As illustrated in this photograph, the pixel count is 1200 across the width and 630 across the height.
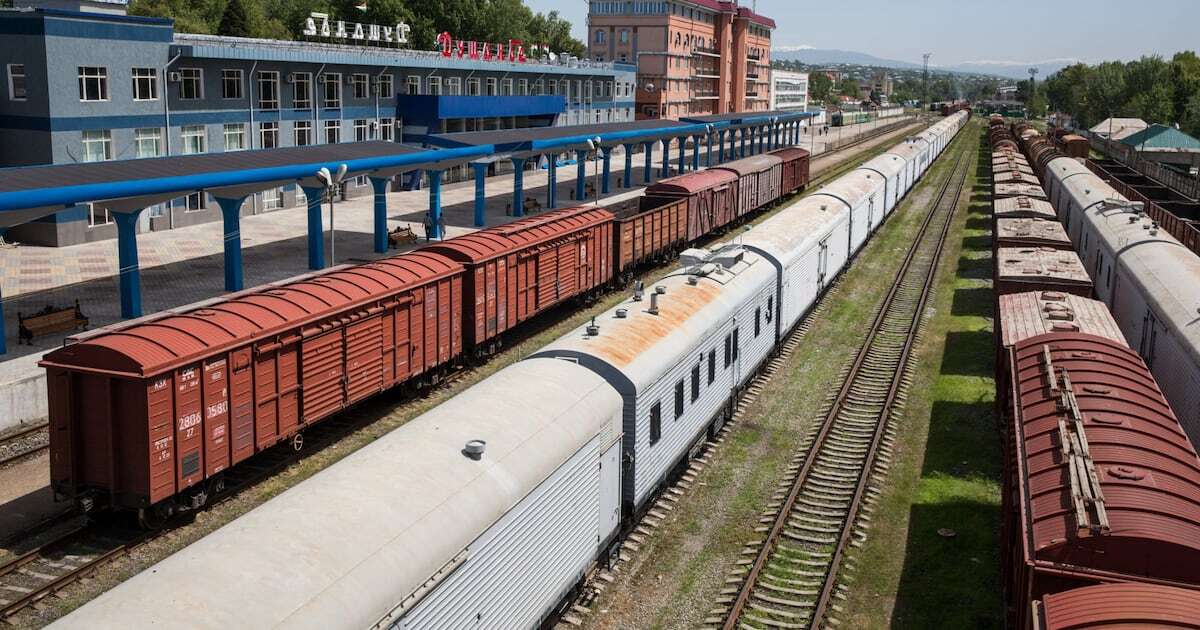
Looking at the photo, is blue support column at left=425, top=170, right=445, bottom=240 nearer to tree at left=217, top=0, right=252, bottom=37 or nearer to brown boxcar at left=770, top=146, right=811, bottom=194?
brown boxcar at left=770, top=146, right=811, bottom=194

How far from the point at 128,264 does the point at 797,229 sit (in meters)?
21.7

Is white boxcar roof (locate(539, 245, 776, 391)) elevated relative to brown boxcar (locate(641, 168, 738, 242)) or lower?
lower

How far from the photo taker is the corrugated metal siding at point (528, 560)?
11195mm

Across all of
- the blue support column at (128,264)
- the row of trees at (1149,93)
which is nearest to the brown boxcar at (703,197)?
the blue support column at (128,264)

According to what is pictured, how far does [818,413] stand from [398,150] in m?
26.6

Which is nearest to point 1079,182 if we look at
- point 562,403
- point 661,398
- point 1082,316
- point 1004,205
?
point 1004,205

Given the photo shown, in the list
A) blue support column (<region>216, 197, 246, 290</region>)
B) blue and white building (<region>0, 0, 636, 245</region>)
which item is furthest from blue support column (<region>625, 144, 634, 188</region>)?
blue support column (<region>216, 197, 246, 290</region>)

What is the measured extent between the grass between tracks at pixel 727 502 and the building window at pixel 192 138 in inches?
1326

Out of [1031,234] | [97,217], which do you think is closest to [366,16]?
[97,217]

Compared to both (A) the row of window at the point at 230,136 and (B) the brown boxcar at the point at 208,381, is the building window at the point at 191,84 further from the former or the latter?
(B) the brown boxcar at the point at 208,381

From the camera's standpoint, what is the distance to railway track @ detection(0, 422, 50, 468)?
2156 cm

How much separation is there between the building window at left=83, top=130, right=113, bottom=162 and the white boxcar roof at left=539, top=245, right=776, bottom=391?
33161 millimetres

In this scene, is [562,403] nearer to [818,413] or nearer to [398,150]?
[818,413]

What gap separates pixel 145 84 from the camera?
1879 inches
